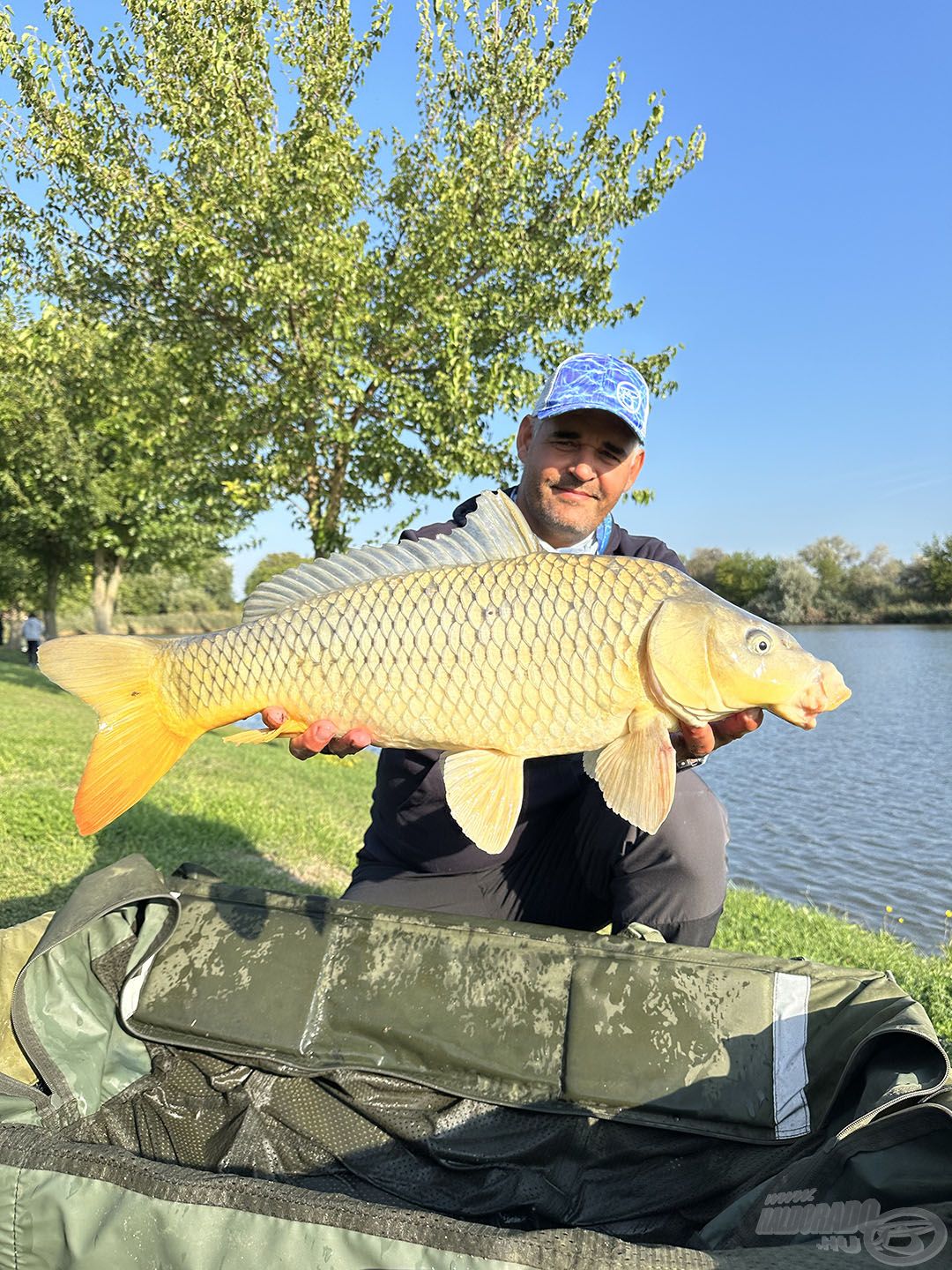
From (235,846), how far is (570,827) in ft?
6.89

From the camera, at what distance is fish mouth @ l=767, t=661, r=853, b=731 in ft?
4.11

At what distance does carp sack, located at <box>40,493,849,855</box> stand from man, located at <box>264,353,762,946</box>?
1.50 feet

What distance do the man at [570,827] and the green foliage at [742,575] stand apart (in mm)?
32479

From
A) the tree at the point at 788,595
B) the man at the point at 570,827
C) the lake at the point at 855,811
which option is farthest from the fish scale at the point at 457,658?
the tree at the point at 788,595

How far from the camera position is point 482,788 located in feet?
4.33

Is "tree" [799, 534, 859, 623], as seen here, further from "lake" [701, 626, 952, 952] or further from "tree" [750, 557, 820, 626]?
"lake" [701, 626, 952, 952]

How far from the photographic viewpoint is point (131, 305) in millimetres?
6641

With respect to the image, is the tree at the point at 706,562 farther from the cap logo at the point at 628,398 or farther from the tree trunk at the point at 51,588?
the cap logo at the point at 628,398

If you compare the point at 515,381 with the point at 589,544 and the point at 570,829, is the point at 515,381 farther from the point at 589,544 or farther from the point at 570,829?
the point at 570,829

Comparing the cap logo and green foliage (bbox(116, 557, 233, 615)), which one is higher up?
green foliage (bbox(116, 557, 233, 615))

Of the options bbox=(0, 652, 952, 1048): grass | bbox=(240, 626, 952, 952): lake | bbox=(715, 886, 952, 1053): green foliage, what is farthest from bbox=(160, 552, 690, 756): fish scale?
bbox=(240, 626, 952, 952): lake

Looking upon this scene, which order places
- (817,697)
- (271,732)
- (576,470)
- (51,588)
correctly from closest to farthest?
(817,697) < (271,732) < (576,470) < (51,588)

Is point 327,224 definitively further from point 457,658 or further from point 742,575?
point 742,575

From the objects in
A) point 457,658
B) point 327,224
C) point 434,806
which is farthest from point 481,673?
point 327,224
